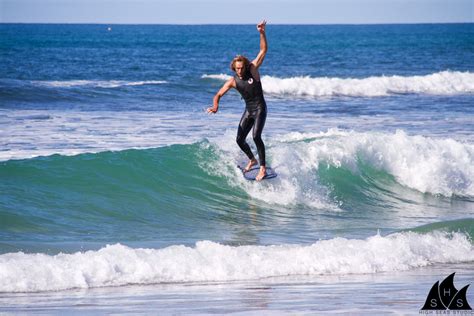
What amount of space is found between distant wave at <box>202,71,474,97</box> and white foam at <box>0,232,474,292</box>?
72.2 feet

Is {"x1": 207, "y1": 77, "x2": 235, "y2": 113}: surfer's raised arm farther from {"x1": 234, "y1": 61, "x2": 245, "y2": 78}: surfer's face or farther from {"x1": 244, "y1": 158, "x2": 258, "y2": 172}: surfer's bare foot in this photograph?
{"x1": 244, "y1": 158, "x2": 258, "y2": 172}: surfer's bare foot

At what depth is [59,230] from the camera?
402 inches

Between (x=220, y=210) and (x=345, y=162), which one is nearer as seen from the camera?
(x=220, y=210)

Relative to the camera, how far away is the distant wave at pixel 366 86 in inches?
1275

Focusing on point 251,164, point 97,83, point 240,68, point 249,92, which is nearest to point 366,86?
point 97,83

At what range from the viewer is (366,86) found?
1352 inches

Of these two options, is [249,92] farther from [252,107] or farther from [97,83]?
[97,83]

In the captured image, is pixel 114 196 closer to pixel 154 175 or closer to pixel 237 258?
pixel 154 175

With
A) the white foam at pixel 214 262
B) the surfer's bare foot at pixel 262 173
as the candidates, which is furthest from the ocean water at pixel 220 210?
the surfer's bare foot at pixel 262 173

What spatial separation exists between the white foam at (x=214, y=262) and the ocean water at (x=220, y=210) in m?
0.02

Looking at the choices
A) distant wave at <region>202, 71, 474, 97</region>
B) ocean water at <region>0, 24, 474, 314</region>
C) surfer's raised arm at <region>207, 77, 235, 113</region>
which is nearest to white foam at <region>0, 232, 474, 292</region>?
ocean water at <region>0, 24, 474, 314</region>

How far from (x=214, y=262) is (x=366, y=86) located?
1051 inches

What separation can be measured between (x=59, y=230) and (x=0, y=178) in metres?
2.37

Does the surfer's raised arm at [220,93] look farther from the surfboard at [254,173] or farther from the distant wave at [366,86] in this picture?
the distant wave at [366,86]
